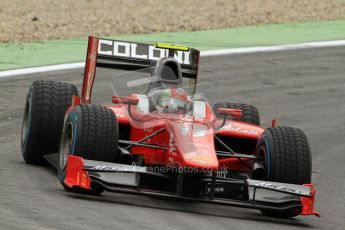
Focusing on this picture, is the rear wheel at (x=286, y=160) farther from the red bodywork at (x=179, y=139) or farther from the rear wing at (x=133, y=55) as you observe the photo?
the rear wing at (x=133, y=55)

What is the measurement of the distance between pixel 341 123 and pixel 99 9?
39.7ft

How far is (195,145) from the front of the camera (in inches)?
432

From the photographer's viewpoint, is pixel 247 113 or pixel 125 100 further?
pixel 247 113

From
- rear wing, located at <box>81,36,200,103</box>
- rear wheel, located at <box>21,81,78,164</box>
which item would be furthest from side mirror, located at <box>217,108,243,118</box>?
rear wheel, located at <box>21,81,78,164</box>

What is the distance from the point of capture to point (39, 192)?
11.1m

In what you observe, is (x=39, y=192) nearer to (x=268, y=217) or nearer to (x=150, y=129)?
(x=150, y=129)

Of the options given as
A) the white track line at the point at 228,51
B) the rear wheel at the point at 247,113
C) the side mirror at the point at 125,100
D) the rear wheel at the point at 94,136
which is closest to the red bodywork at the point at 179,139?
the side mirror at the point at 125,100

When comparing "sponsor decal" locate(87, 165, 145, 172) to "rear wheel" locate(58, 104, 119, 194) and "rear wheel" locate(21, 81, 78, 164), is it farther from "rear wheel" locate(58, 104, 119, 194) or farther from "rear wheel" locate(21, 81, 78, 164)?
"rear wheel" locate(21, 81, 78, 164)

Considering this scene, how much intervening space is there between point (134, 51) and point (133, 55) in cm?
5

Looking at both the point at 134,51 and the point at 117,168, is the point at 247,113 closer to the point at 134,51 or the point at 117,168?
the point at 134,51

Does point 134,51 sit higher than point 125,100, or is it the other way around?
point 134,51

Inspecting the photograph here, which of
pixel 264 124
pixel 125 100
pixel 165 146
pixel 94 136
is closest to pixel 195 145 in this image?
pixel 165 146

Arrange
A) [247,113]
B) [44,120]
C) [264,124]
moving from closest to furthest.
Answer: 1. [44,120]
2. [247,113]
3. [264,124]

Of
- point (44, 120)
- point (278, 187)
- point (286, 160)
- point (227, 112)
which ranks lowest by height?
point (278, 187)
